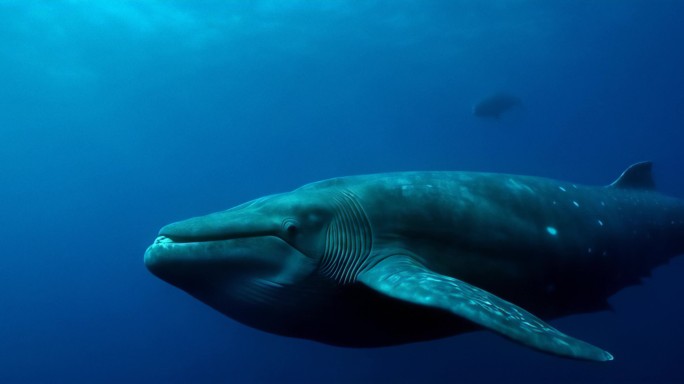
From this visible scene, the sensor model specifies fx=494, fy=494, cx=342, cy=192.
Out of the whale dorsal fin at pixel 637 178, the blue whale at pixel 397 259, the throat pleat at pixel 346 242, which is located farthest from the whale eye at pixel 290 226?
the whale dorsal fin at pixel 637 178

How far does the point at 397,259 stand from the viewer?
5176mm

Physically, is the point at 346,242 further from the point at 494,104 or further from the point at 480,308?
the point at 494,104

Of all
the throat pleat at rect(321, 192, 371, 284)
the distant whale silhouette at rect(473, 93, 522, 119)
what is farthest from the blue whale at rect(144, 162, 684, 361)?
the distant whale silhouette at rect(473, 93, 522, 119)

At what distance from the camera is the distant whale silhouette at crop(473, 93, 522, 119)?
2884cm

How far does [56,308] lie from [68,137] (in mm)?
28909

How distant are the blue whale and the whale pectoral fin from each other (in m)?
0.01

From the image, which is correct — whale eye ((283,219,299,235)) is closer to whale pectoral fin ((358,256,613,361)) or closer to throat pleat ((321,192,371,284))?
throat pleat ((321,192,371,284))

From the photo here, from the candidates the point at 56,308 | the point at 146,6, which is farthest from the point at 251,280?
the point at 56,308

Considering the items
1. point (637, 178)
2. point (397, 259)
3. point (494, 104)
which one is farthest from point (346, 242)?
point (494, 104)

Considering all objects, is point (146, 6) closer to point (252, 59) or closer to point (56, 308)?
point (252, 59)

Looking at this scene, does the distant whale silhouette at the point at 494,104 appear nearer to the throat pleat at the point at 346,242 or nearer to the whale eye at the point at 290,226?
the throat pleat at the point at 346,242

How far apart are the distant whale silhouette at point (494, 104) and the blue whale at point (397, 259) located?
22.6m

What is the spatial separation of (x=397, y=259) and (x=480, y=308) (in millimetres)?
1334

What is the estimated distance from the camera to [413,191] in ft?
19.5
